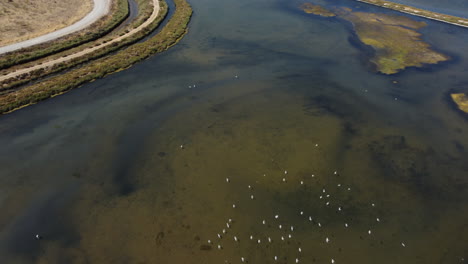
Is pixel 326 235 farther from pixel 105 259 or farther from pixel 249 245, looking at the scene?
pixel 105 259

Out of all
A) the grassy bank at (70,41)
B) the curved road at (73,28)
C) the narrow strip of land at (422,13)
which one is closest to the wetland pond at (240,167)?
the grassy bank at (70,41)

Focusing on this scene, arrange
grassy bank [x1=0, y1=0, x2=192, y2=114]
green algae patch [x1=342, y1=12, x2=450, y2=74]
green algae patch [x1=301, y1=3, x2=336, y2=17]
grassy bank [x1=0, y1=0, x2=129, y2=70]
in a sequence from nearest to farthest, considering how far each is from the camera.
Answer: grassy bank [x1=0, y1=0, x2=192, y2=114], grassy bank [x1=0, y1=0, x2=129, y2=70], green algae patch [x1=342, y1=12, x2=450, y2=74], green algae patch [x1=301, y1=3, x2=336, y2=17]

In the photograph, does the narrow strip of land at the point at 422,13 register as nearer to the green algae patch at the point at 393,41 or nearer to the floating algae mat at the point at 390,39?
the floating algae mat at the point at 390,39

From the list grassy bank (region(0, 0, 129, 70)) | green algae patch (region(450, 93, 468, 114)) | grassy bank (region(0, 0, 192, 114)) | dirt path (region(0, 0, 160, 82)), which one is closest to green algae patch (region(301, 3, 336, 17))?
grassy bank (region(0, 0, 192, 114))

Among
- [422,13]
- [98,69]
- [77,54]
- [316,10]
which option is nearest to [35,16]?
[77,54]

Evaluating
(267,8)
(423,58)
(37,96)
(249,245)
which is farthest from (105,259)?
(267,8)

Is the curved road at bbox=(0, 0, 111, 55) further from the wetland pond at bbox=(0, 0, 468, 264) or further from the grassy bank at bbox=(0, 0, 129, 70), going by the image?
the wetland pond at bbox=(0, 0, 468, 264)
